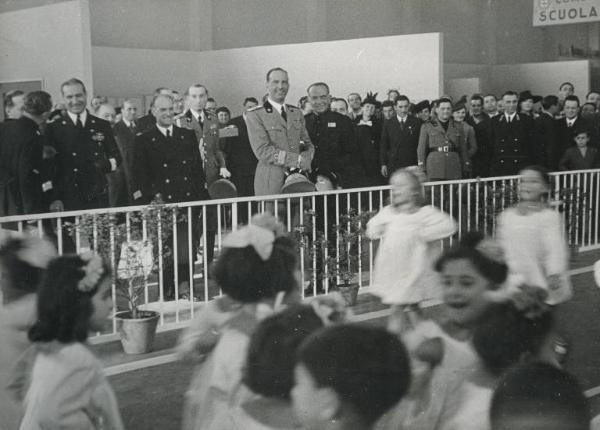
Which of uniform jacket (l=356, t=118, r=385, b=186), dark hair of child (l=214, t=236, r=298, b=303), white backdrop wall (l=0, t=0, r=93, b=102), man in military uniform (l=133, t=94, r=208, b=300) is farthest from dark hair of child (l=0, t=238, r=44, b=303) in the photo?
uniform jacket (l=356, t=118, r=385, b=186)

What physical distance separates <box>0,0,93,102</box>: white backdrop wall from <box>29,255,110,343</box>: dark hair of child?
3333mm

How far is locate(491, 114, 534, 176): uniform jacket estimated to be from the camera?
6734mm

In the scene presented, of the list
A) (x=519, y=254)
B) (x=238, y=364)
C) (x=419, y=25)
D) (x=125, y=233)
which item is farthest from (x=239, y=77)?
(x=238, y=364)

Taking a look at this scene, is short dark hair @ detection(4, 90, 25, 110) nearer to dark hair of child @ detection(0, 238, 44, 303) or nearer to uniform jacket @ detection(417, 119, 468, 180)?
dark hair of child @ detection(0, 238, 44, 303)

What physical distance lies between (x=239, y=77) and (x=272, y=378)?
6.39m

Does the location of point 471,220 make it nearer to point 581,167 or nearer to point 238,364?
point 581,167

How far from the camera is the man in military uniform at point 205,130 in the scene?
5.52 metres

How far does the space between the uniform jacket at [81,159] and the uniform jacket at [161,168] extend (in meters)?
0.22

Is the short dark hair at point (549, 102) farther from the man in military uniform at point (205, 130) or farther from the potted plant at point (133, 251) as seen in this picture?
the potted plant at point (133, 251)

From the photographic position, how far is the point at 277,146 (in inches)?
190

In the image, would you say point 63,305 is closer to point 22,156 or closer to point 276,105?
point 22,156

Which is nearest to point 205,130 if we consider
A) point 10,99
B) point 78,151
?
point 78,151

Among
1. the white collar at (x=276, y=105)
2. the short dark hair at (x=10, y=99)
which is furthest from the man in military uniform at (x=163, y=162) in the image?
the short dark hair at (x=10, y=99)

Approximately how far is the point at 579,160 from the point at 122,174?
345cm
